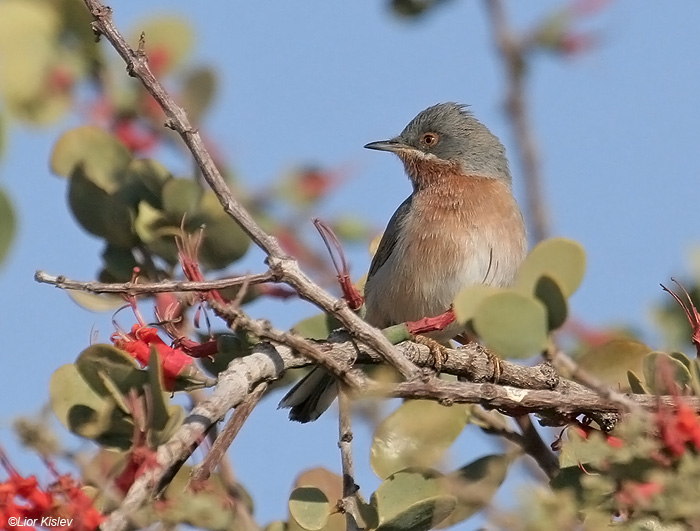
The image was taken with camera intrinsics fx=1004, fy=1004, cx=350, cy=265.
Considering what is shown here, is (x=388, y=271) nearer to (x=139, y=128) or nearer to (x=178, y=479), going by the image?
(x=139, y=128)

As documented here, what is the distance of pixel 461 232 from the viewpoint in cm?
562

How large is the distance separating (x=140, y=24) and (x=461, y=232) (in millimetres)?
2106

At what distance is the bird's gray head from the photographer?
634cm

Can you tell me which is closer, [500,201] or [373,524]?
[373,524]

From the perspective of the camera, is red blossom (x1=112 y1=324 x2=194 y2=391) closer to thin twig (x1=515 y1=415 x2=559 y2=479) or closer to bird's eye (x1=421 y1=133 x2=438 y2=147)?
thin twig (x1=515 y1=415 x2=559 y2=479)

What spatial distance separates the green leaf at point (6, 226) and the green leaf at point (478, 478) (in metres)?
1.50

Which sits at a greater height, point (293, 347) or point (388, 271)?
point (293, 347)

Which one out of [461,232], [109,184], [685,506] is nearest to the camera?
[685,506]

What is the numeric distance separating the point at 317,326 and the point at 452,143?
288cm

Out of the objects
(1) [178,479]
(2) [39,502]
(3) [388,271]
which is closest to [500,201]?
(3) [388,271]

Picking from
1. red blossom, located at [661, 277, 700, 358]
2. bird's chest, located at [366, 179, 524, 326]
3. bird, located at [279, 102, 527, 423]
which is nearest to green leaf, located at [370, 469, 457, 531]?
red blossom, located at [661, 277, 700, 358]

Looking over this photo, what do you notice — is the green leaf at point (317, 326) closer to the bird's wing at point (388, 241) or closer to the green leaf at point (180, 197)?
the green leaf at point (180, 197)

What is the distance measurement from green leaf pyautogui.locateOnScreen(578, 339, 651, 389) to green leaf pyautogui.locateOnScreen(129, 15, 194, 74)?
2245 mm

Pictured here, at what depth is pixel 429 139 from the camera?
6.62 metres
